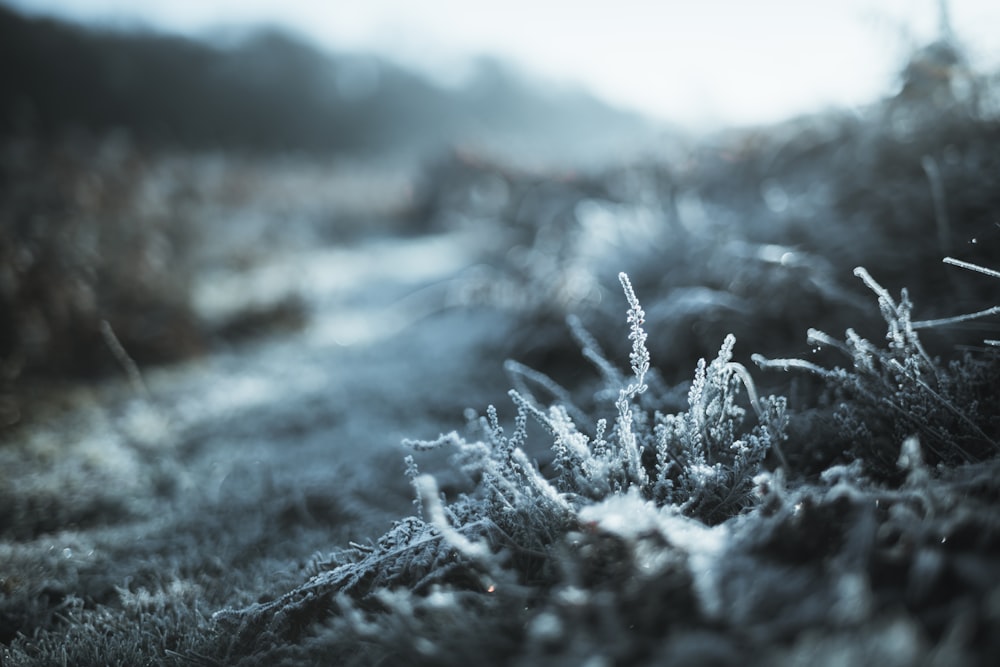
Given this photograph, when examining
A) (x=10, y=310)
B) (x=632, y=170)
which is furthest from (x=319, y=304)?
(x=632, y=170)

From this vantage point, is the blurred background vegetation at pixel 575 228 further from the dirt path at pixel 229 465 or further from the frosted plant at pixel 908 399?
the frosted plant at pixel 908 399

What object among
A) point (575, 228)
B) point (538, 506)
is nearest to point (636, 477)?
point (538, 506)

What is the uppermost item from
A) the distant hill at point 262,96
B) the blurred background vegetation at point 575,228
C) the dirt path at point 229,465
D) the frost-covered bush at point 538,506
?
the distant hill at point 262,96

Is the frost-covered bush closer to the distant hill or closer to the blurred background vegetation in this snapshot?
the blurred background vegetation

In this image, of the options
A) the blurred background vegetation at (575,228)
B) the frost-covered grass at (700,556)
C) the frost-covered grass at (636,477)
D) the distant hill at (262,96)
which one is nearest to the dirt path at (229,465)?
the frost-covered grass at (636,477)

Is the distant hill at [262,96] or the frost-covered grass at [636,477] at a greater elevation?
the distant hill at [262,96]

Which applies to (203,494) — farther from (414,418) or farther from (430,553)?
(430,553)

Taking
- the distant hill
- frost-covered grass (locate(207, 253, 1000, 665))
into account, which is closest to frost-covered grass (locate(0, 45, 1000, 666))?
frost-covered grass (locate(207, 253, 1000, 665))

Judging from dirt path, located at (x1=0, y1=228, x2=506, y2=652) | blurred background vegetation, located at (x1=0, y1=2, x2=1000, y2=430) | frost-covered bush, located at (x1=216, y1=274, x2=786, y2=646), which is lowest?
dirt path, located at (x1=0, y1=228, x2=506, y2=652)
